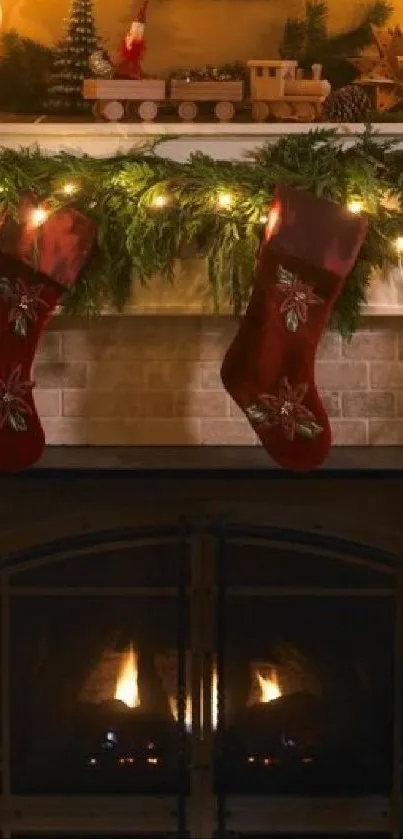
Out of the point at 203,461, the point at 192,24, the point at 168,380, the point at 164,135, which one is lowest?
the point at 203,461

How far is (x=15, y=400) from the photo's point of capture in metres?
1.84

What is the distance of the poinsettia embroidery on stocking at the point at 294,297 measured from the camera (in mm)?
1795

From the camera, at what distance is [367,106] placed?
1961 mm

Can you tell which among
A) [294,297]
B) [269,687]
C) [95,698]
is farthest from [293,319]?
[95,698]

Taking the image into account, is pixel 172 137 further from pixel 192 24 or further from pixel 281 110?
pixel 192 24

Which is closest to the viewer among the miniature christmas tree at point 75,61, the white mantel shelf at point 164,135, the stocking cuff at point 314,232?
the stocking cuff at point 314,232

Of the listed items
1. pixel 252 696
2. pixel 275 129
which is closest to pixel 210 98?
pixel 275 129

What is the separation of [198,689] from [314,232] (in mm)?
849

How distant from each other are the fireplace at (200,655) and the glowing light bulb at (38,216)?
449mm

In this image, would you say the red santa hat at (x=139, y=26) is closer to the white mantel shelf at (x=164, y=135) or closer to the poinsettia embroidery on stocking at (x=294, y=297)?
the white mantel shelf at (x=164, y=135)

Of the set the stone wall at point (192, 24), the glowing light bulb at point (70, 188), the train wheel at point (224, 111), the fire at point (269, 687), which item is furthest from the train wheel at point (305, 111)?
the fire at point (269, 687)

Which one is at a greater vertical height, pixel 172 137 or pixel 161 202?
pixel 172 137

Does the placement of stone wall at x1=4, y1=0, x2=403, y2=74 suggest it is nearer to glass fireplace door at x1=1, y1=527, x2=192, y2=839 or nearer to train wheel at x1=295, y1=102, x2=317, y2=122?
train wheel at x1=295, y1=102, x2=317, y2=122

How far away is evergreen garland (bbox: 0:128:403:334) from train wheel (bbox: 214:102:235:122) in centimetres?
9
